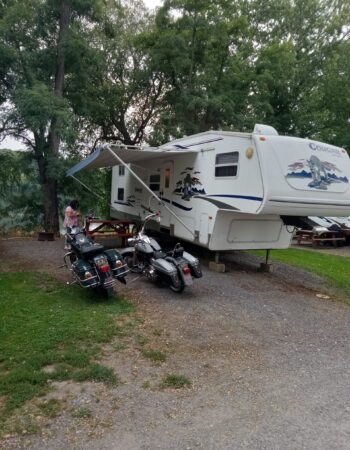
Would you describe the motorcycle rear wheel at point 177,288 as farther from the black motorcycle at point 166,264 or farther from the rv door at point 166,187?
the rv door at point 166,187

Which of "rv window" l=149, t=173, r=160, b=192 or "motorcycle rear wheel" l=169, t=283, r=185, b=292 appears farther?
"rv window" l=149, t=173, r=160, b=192

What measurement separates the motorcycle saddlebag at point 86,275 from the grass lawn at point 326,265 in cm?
449

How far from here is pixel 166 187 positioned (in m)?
9.58

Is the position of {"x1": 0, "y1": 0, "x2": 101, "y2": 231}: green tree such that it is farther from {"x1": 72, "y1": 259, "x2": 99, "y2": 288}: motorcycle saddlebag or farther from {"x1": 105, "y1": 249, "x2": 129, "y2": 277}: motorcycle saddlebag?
{"x1": 72, "y1": 259, "x2": 99, "y2": 288}: motorcycle saddlebag

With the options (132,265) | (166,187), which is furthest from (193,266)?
(166,187)

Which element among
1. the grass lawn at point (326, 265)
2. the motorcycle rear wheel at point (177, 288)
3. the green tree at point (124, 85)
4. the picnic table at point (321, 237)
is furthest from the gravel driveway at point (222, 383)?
the green tree at point (124, 85)

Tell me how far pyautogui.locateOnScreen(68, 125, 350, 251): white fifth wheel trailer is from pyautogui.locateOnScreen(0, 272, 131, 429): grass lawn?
2.90 m

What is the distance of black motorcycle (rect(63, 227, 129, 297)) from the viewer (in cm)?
536

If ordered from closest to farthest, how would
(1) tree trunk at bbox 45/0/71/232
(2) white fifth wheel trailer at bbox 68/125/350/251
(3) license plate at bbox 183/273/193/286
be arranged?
(3) license plate at bbox 183/273/193/286 < (2) white fifth wheel trailer at bbox 68/125/350/251 < (1) tree trunk at bbox 45/0/71/232

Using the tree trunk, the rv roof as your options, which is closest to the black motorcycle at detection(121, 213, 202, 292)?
the rv roof

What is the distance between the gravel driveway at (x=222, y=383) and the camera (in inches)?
107

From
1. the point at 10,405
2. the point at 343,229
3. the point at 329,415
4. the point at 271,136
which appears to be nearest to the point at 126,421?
the point at 10,405

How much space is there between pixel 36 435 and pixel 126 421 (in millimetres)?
645

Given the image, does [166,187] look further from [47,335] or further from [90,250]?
[47,335]
